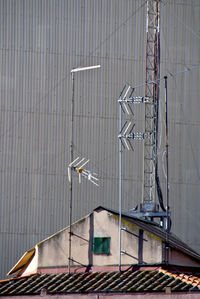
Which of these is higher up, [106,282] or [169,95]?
[169,95]

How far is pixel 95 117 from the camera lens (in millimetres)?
54000

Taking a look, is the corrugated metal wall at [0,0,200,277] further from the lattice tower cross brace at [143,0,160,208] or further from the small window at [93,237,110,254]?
the small window at [93,237,110,254]

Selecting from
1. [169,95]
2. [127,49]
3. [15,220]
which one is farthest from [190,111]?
[15,220]

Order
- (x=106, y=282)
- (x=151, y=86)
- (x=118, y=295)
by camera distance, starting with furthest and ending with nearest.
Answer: (x=151, y=86) → (x=106, y=282) → (x=118, y=295)

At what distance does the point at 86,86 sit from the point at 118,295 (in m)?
24.9

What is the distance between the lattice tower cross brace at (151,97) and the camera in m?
48.9

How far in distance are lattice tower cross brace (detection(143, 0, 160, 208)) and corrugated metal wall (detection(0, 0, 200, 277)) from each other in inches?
57.8

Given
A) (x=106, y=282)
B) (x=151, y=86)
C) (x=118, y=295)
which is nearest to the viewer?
(x=118, y=295)

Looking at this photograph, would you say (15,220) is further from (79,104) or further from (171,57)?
(171,57)

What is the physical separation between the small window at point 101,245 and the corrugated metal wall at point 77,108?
59.2ft

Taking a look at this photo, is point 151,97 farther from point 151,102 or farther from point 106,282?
point 106,282

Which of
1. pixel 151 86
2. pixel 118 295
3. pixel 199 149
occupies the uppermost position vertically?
pixel 151 86

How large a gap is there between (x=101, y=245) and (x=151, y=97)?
16.7 m

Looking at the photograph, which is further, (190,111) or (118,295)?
(190,111)
